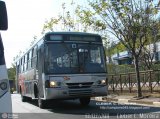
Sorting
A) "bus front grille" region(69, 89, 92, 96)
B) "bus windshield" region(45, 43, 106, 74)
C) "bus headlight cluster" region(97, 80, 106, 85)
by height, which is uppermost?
"bus windshield" region(45, 43, 106, 74)

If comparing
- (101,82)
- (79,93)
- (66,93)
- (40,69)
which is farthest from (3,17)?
(40,69)

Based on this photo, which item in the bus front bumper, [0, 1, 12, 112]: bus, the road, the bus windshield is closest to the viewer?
[0, 1, 12, 112]: bus

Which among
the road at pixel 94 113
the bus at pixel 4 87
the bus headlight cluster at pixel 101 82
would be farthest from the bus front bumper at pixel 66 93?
the bus at pixel 4 87

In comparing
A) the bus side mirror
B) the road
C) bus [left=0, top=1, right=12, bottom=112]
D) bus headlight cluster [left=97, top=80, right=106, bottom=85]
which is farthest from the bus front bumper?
the bus side mirror

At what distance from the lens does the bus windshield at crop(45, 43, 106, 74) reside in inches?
667

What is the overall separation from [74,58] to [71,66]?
368 mm

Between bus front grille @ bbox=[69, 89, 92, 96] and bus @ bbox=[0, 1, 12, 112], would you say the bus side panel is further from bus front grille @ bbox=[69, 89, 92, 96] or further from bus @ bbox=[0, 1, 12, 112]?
bus @ bbox=[0, 1, 12, 112]

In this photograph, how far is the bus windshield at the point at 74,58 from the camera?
1695 centimetres

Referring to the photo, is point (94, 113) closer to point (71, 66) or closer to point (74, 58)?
point (71, 66)

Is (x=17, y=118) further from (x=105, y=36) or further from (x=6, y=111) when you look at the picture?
(x=105, y=36)

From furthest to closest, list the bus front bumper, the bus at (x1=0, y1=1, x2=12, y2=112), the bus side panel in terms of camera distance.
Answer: the bus side panel → the bus front bumper → the bus at (x1=0, y1=1, x2=12, y2=112)

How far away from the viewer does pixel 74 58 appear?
17234 millimetres

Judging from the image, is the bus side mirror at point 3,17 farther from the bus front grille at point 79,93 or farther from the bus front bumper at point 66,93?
the bus front grille at point 79,93

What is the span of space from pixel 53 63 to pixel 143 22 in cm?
949
